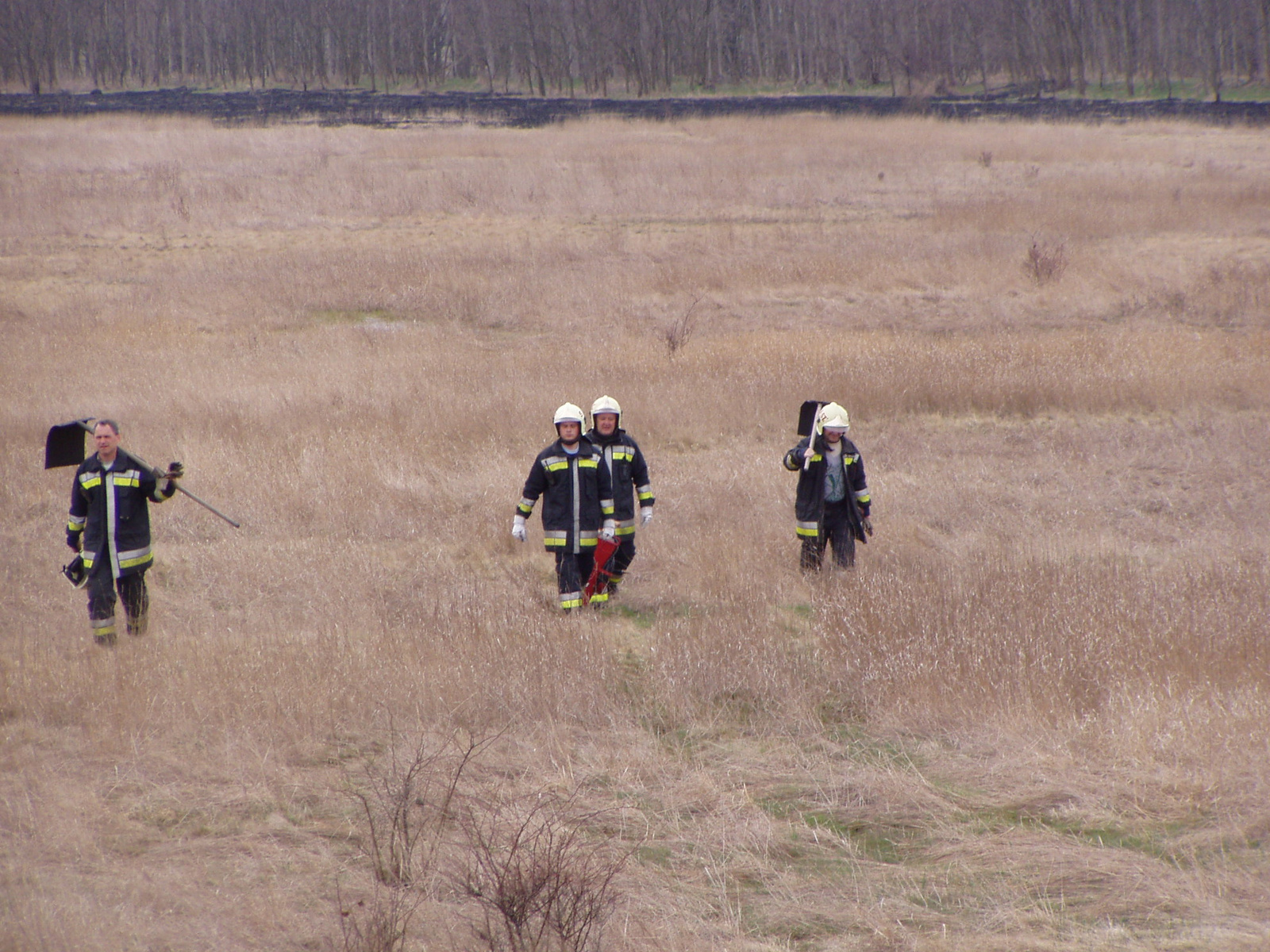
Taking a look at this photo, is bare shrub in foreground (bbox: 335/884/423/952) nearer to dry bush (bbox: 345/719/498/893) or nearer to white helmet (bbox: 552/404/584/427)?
dry bush (bbox: 345/719/498/893)

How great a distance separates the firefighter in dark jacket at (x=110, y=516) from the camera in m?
6.30

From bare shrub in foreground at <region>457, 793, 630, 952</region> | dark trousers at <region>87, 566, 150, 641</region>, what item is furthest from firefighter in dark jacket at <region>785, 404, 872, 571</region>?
dark trousers at <region>87, 566, 150, 641</region>

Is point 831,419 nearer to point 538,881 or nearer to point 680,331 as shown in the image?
point 538,881

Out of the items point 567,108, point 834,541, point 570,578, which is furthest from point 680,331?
point 567,108

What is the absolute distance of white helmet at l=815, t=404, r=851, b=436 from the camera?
270 inches

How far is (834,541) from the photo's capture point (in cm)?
740

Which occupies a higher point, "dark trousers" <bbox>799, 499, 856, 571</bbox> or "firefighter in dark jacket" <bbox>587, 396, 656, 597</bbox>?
"firefighter in dark jacket" <bbox>587, 396, 656, 597</bbox>

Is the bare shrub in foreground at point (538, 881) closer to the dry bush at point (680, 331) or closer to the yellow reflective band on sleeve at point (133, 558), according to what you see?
the yellow reflective band on sleeve at point (133, 558)

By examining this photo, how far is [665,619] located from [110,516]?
3456 mm

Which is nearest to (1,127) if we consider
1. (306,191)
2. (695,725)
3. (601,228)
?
(306,191)

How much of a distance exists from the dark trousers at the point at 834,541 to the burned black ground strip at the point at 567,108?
35.7 metres

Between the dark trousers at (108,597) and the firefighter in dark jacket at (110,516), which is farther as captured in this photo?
the dark trousers at (108,597)

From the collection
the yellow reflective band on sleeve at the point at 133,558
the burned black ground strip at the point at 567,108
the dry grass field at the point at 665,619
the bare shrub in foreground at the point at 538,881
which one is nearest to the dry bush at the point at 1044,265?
the dry grass field at the point at 665,619

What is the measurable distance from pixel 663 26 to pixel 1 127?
43315 millimetres
